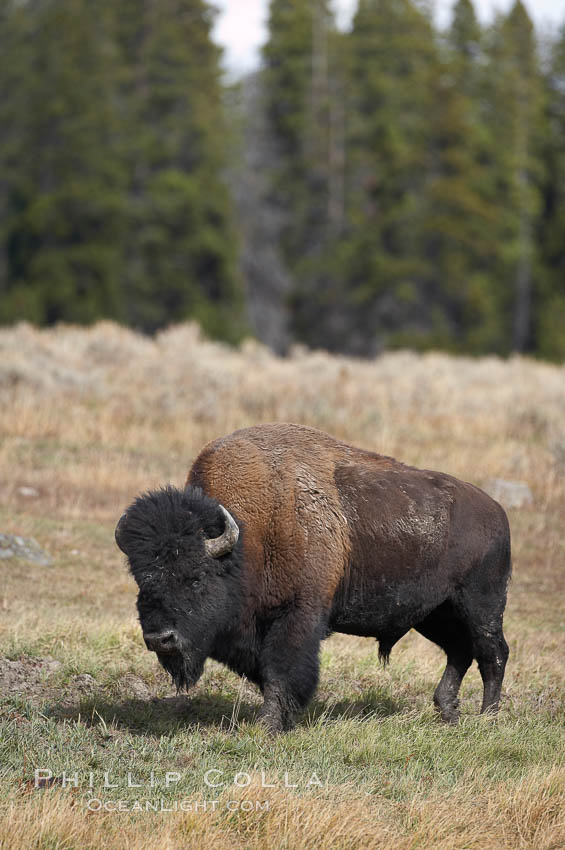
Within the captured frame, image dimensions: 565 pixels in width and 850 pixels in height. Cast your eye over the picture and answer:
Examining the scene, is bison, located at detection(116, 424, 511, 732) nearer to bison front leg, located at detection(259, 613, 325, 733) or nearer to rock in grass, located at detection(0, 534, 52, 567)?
bison front leg, located at detection(259, 613, 325, 733)

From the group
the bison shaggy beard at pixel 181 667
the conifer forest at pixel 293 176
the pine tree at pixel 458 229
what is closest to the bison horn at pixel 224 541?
the bison shaggy beard at pixel 181 667

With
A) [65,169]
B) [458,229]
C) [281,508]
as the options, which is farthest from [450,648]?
[458,229]

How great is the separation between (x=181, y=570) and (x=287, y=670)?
95cm

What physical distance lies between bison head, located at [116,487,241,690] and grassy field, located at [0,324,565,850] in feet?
1.93

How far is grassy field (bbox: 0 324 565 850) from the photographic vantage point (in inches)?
197

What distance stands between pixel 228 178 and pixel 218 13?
8.51m

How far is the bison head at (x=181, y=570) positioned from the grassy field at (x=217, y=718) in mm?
587

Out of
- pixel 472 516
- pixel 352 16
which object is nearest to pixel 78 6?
pixel 352 16

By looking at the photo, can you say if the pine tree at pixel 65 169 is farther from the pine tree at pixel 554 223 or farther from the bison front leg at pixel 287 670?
the bison front leg at pixel 287 670

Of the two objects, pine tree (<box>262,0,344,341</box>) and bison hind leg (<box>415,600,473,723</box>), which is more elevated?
pine tree (<box>262,0,344,341</box>)

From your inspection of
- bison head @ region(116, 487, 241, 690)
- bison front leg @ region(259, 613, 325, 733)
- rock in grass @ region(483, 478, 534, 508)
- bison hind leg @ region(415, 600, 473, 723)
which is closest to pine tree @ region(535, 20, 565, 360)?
rock in grass @ region(483, 478, 534, 508)

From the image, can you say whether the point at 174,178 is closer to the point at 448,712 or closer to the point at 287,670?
the point at 448,712

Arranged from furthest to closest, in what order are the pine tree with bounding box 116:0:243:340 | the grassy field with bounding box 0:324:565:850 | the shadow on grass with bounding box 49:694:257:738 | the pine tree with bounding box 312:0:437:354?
the pine tree with bounding box 312:0:437:354, the pine tree with bounding box 116:0:243:340, the shadow on grass with bounding box 49:694:257:738, the grassy field with bounding box 0:324:565:850

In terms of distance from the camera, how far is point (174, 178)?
1555 inches
